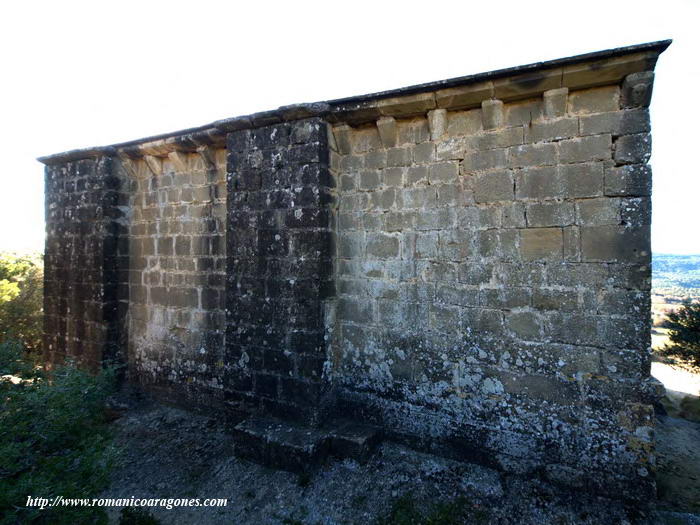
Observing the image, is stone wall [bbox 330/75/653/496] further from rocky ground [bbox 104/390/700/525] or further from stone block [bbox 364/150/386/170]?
rocky ground [bbox 104/390/700/525]

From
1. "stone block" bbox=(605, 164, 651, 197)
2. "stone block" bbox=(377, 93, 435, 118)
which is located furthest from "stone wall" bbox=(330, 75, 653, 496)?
"stone block" bbox=(377, 93, 435, 118)

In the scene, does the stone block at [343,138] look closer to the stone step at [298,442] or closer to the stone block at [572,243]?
the stone block at [572,243]

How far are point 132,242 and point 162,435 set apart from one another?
9.29ft

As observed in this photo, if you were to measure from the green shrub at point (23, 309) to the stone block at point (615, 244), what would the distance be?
28.5 feet

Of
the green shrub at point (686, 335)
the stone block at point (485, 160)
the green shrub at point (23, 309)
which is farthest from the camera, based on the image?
the green shrub at point (23, 309)

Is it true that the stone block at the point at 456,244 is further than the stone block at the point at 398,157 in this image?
No

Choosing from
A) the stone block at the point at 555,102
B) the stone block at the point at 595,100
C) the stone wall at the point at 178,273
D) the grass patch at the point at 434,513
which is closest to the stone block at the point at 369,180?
the stone block at the point at 555,102

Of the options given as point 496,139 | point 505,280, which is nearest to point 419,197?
point 496,139

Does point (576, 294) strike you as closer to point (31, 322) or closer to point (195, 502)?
point (195, 502)

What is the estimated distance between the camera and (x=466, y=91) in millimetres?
3127

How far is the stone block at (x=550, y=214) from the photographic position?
2.96m

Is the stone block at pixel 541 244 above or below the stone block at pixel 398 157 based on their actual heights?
below

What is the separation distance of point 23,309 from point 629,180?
32.4 feet

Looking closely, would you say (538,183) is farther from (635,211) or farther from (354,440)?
(354,440)
